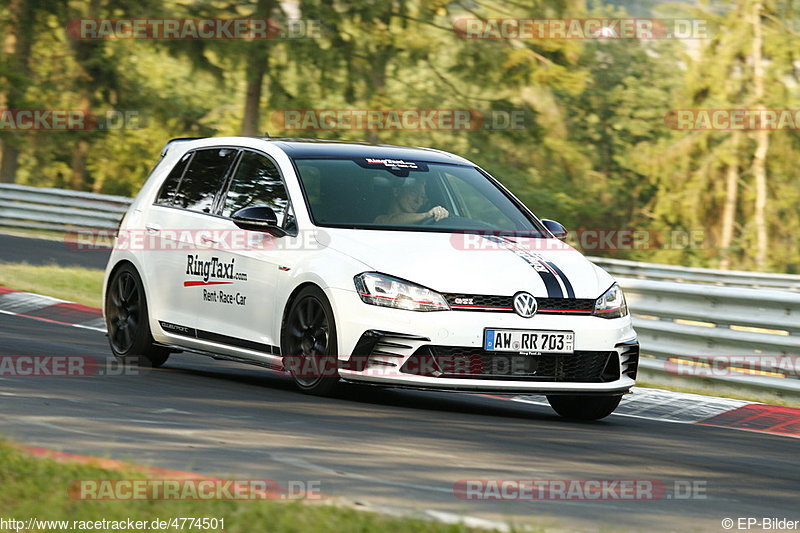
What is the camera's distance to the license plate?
27.1 ft

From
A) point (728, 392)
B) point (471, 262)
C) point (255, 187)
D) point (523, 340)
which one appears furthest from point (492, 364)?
point (728, 392)

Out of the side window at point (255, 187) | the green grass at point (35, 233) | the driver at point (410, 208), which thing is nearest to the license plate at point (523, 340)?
the driver at point (410, 208)

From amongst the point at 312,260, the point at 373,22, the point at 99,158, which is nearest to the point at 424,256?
the point at 312,260

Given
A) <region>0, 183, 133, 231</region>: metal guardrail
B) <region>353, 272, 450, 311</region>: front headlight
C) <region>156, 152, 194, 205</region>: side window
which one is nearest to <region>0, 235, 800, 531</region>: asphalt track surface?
<region>353, 272, 450, 311</region>: front headlight

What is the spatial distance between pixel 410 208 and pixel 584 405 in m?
1.78

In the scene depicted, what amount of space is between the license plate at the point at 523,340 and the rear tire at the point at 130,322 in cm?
324

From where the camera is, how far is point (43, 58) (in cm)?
3931

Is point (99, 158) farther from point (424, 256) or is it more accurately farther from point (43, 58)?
point (424, 256)

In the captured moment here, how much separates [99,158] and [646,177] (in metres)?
20.3

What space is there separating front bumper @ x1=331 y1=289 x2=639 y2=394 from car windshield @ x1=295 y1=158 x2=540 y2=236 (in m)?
0.90

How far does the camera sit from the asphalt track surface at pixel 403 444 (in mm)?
5676

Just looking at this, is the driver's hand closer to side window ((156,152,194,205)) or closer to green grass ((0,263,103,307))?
side window ((156,152,194,205))

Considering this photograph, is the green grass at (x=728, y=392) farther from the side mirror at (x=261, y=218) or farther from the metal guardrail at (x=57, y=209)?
the metal guardrail at (x=57, y=209)

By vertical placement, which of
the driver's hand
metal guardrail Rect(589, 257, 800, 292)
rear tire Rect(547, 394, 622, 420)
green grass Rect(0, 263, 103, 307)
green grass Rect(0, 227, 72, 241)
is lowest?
metal guardrail Rect(589, 257, 800, 292)
